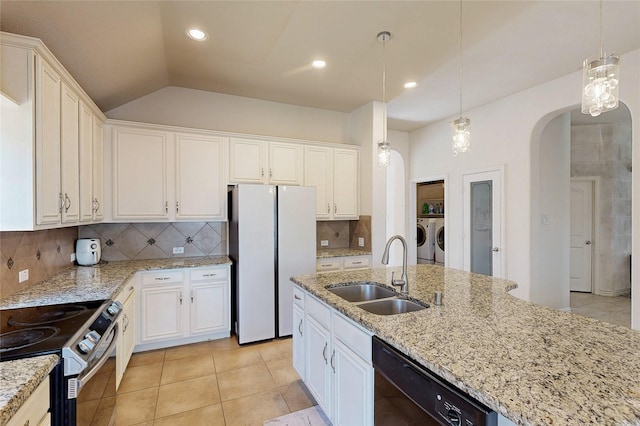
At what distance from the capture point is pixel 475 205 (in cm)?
445

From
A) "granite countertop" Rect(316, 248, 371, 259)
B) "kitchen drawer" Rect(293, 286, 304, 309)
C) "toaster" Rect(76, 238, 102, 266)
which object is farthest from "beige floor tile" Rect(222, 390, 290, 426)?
"toaster" Rect(76, 238, 102, 266)

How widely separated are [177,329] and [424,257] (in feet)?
14.8

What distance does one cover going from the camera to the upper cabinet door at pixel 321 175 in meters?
4.02

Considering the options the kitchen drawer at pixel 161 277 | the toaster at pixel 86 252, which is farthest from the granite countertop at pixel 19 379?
the toaster at pixel 86 252

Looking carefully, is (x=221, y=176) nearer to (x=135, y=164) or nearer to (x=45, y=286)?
(x=135, y=164)

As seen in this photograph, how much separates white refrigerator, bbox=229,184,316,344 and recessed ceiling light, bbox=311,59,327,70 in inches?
51.3

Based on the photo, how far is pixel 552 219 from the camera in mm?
4152

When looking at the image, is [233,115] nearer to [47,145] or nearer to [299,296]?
[47,145]

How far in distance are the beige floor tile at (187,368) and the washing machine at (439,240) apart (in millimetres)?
4279

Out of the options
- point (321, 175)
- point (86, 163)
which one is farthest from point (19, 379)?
point (321, 175)

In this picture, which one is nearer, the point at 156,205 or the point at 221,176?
the point at 156,205

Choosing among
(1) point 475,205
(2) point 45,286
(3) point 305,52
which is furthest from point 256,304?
(1) point 475,205

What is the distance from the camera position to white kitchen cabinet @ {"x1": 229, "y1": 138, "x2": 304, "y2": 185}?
3.63m

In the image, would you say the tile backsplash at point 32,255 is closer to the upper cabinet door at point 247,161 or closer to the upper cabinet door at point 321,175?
the upper cabinet door at point 247,161
